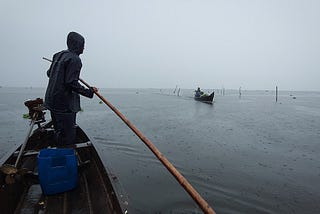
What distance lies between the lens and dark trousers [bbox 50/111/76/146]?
371 cm

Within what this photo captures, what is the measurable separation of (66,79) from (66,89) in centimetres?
21

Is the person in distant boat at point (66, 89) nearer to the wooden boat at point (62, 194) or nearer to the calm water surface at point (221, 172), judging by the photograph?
the wooden boat at point (62, 194)

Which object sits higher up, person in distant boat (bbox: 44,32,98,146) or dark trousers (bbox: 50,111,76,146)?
person in distant boat (bbox: 44,32,98,146)

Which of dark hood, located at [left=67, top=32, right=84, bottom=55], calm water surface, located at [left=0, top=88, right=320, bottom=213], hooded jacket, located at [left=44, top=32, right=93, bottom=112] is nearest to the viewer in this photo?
hooded jacket, located at [left=44, top=32, right=93, bottom=112]

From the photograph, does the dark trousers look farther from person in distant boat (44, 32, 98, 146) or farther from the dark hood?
the dark hood

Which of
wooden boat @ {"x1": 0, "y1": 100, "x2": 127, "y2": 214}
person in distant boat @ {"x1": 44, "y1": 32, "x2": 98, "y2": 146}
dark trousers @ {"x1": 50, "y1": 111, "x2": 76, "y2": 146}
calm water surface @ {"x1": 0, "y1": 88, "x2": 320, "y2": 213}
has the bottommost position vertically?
calm water surface @ {"x1": 0, "y1": 88, "x2": 320, "y2": 213}

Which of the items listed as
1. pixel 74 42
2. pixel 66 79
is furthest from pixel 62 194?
pixel 74 42

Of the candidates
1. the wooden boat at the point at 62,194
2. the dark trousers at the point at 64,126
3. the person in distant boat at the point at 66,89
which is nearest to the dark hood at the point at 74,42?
the person in distant boat at the point at 66,89

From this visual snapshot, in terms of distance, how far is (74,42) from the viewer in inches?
144

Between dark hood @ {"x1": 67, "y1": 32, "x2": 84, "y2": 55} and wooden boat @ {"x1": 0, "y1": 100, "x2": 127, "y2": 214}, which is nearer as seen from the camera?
wooden boat @ {"x1": 0, "y1": 100, "x2": 127, "y2": 214}

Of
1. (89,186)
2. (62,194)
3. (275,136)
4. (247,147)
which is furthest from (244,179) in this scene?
(275,136)

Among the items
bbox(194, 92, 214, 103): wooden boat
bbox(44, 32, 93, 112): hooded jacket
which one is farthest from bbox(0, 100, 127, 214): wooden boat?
bbox(194, 92, 214, 103): wooden boat

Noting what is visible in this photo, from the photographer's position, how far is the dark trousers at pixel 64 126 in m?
3.71

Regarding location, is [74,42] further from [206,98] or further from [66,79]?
[206,98]
